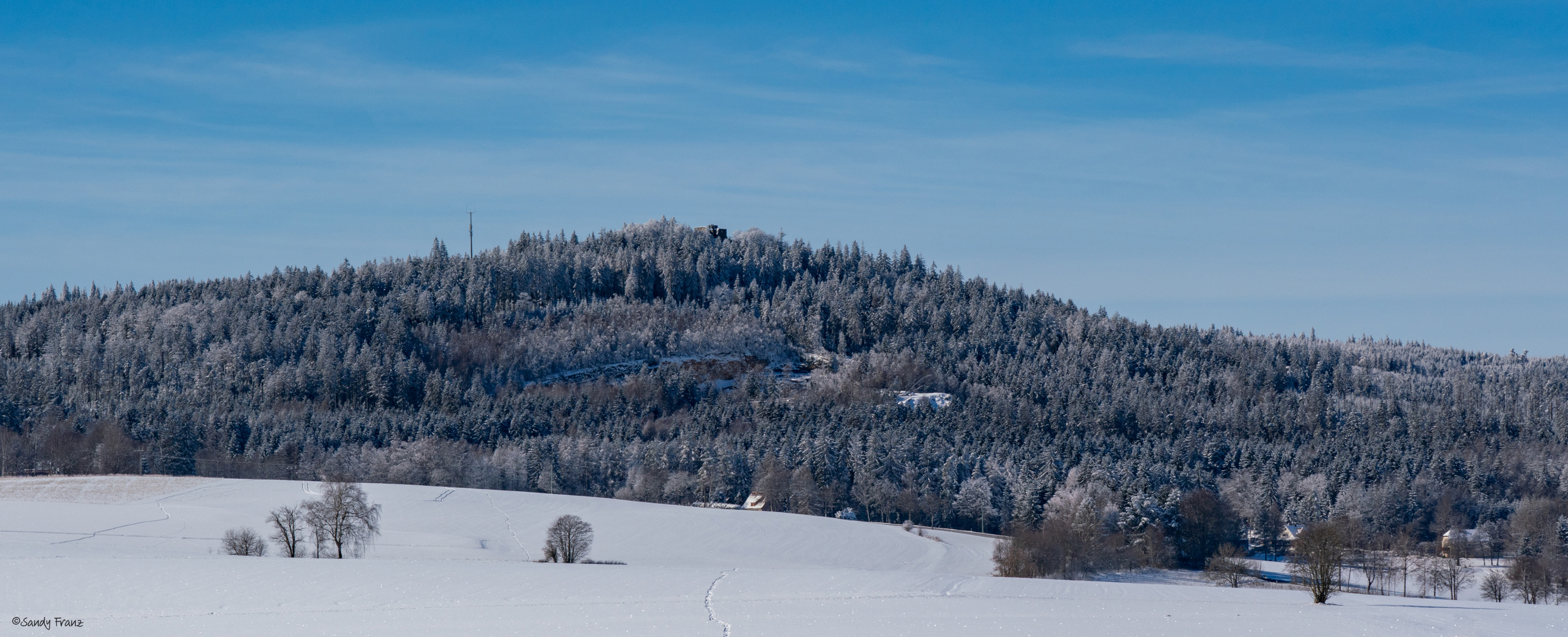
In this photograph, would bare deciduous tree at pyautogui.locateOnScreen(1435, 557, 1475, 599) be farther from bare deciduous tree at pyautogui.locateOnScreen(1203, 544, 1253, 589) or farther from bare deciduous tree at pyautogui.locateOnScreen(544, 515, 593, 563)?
bare deciduous tree at pyautogui.locateOnScreen(544, 515, 593, 563)

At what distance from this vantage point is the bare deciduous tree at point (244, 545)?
6556 centimetres

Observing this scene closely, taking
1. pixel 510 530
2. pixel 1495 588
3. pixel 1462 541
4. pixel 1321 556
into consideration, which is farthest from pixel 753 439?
pixel 1321 556

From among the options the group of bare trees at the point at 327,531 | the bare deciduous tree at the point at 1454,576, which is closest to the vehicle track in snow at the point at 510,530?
the group of bare trees at the point at 327,531

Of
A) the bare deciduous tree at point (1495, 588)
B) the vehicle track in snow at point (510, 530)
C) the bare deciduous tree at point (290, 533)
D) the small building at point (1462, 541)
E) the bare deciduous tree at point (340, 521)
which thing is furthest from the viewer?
the small building at point (1462, 541)

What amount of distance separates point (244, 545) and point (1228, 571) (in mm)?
66536

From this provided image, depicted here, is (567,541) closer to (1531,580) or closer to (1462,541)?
(1531,580)

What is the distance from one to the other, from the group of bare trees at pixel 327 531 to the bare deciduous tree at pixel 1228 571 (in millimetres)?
56220

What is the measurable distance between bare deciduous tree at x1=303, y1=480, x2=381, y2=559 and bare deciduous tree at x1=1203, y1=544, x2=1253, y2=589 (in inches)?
2210

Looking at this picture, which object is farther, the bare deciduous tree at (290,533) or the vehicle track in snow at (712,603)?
the bare deciduous tree at (290,533)

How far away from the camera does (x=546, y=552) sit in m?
71.0

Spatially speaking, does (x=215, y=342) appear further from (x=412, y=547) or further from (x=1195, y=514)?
(x=1195, y=514)

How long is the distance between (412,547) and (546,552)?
9.49 m

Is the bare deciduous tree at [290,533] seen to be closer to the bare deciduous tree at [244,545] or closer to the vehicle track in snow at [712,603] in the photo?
the bare deciduous tree at [244,545]

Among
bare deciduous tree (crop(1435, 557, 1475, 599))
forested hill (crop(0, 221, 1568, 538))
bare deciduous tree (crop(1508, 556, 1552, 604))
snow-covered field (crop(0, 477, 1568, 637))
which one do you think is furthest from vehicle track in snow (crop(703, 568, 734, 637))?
forested hill (crop(0, 221, 1568, 538))
